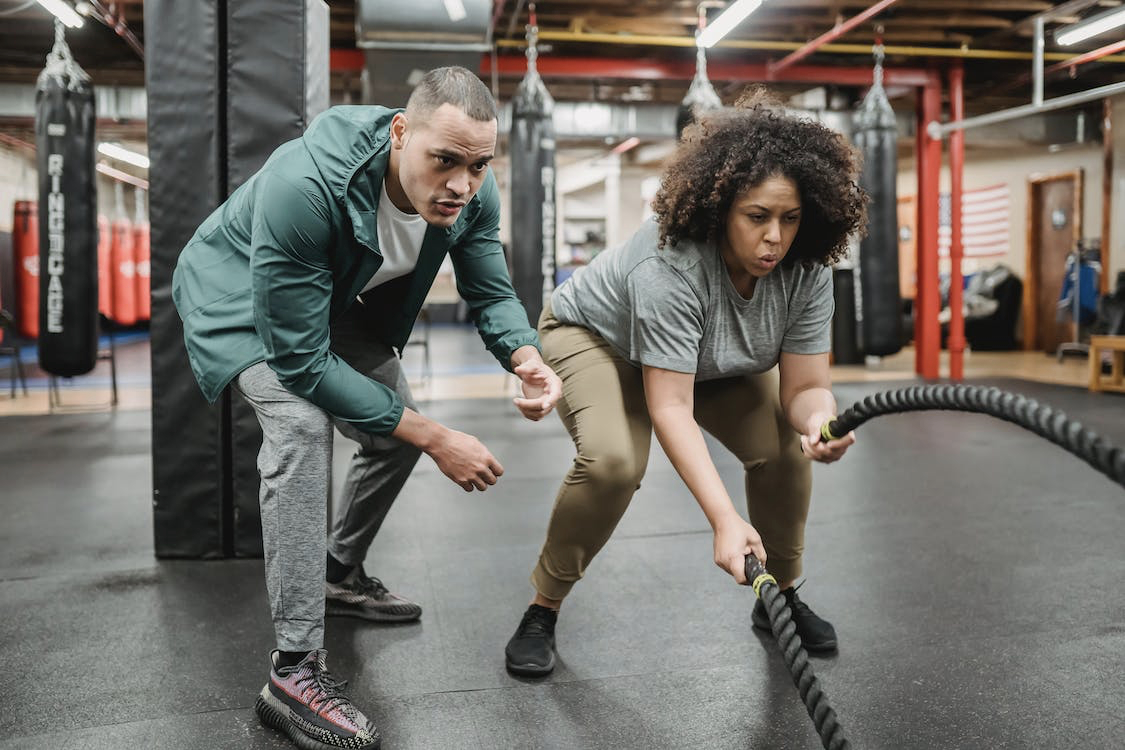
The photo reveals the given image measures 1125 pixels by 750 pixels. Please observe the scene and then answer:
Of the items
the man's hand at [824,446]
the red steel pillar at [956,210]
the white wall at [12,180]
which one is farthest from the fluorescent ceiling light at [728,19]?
the white wall at [12,180]

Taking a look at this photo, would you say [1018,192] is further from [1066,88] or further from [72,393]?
[72,393]

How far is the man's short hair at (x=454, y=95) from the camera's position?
1.41 metres

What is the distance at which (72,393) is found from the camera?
21.4 feet

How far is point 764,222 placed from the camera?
1.56 meters

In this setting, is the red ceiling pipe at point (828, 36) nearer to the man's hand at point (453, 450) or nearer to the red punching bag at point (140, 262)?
the man's hand at point (453, 450)

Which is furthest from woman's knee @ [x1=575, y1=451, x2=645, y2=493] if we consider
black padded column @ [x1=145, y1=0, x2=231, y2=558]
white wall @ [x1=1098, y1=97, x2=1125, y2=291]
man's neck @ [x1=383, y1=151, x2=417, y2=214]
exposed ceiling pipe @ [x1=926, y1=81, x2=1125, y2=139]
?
white wall @ [x1=1098, y1=97, x2=1125, y2=291]

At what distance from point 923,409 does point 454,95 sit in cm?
85

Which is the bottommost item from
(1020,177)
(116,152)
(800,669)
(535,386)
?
(800,669)

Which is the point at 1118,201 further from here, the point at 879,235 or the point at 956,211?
the point at 879,235

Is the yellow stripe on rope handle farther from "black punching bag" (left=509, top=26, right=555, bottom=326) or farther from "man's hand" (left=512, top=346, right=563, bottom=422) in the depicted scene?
"black punching bag" (left=509, top=26, right=555, bottom=326)

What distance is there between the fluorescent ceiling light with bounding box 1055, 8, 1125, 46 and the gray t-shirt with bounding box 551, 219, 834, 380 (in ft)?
15.1

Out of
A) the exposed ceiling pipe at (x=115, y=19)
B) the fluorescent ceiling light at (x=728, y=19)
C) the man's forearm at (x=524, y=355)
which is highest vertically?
the exposed ceiling pipe at (x=115, y=19)

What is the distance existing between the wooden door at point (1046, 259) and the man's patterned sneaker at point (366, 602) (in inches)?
379

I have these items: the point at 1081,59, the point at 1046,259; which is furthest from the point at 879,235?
the point at 1046,259
